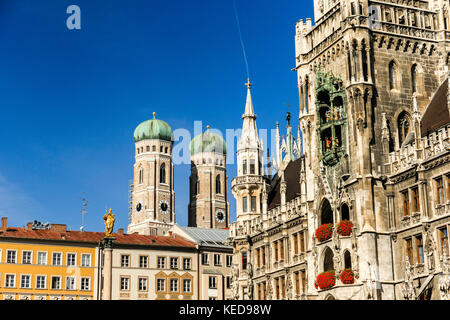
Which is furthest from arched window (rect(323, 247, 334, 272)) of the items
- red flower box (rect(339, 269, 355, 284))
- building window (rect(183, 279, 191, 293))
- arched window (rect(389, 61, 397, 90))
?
building window (rect(183, 279, 191, 293))

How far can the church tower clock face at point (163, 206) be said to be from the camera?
174 m

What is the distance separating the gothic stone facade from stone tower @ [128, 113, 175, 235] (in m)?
112

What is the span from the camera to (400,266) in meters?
49.4

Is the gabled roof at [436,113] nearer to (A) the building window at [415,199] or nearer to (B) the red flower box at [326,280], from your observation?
(A) the building window at [415,199]

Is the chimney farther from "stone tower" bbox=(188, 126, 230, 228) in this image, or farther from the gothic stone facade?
"stone tower" bbox=(188, 126, 230, 228)

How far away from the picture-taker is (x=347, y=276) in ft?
164

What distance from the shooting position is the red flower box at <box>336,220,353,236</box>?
2016 inches

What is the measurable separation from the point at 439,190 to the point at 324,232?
1052 cm

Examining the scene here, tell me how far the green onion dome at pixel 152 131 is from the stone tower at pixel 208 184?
8.75m

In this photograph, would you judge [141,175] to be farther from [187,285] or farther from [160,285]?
[160,285]

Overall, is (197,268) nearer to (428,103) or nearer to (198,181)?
(428,103)

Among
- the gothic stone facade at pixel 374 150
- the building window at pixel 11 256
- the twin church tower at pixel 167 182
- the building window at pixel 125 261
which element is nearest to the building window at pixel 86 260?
the building window at pixel 125 261

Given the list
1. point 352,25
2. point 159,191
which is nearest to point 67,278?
point 352,25

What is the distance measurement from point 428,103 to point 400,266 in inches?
486
